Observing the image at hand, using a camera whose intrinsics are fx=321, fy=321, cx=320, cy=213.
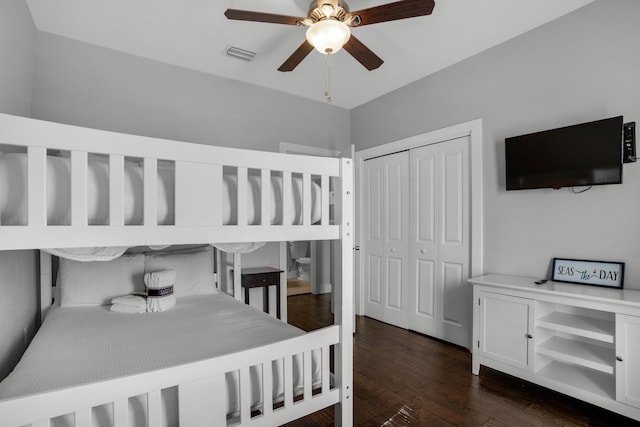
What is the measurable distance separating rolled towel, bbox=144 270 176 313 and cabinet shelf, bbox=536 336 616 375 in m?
2.46

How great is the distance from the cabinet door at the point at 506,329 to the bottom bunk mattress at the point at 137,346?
1510 millimetres

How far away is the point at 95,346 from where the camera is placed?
4.82ft

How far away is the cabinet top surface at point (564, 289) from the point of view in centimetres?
179

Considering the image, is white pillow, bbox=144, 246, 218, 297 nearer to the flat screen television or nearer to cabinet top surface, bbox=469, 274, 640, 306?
cabinet top surface, bbox=469, 274, 640, 306

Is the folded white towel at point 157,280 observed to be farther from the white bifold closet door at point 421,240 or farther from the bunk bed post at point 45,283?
the white bifold closet door at point 421,240

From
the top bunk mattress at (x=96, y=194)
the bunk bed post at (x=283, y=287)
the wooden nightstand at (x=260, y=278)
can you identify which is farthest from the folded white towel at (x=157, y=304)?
the bunk bed post at (x=283, y=287)

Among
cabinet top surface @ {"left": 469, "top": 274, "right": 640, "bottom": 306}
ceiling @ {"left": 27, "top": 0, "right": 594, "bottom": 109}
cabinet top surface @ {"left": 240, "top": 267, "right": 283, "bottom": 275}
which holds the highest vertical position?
ceiling @ {"left": 27, "top": 0, "right": 594, "bottom": 109}

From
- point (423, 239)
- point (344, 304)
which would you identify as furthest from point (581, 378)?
point (344, 304)

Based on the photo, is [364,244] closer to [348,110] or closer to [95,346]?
[348,110]

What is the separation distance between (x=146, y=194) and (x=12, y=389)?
0.77 m

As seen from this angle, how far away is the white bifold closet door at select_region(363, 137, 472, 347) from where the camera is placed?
2926 millimetres

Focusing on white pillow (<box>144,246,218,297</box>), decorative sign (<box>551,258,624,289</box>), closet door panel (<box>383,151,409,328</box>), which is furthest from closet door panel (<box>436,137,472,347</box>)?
white pillow (<box>144,246,218,297</box>)

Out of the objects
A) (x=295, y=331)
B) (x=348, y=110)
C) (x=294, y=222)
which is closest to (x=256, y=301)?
(x=295, y=331)

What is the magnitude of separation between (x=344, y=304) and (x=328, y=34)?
1.50 metres
